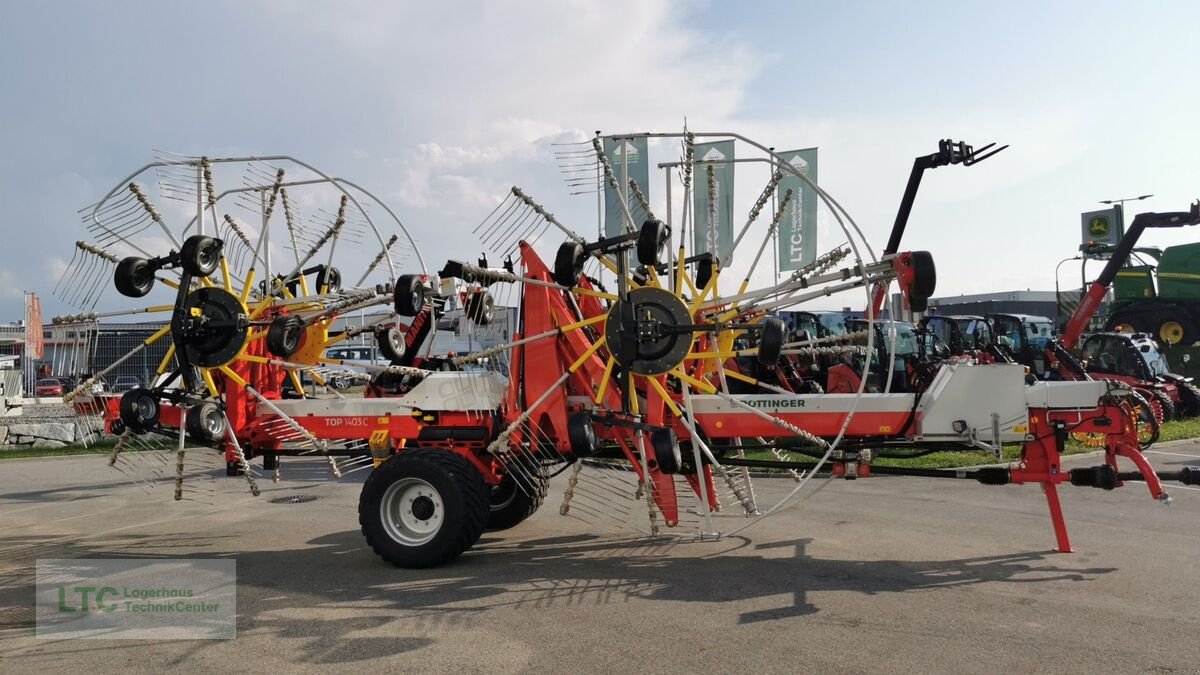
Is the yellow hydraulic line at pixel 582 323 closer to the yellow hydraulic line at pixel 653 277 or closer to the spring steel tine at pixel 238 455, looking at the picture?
the yellow hydraulic line at pixel 653 277

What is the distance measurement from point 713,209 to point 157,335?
5.26 metres

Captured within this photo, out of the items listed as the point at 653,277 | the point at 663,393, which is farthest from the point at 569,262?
the point at 663,393

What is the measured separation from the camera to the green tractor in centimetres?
2498

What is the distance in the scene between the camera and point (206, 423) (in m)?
8.20

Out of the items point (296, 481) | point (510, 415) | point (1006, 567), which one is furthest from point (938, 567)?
point (296, 481)

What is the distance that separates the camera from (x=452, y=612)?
610 cm

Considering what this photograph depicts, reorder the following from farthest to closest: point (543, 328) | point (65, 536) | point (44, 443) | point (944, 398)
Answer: point (44, 443)
point (65, 536)
point (543, 328)
point (944, 398)

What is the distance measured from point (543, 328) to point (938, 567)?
3.59 meters

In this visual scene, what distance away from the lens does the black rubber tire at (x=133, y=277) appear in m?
8.31

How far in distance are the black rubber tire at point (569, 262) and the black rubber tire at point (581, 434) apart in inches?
41.0

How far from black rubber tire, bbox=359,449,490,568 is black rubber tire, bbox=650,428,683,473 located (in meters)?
1.57

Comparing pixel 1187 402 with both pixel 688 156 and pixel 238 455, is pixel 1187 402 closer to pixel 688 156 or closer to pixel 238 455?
pixel 688 156

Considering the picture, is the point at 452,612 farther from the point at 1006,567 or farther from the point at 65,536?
the point at 65,536

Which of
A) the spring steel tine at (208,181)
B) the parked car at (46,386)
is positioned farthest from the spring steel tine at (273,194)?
the parked car at (46,386)
